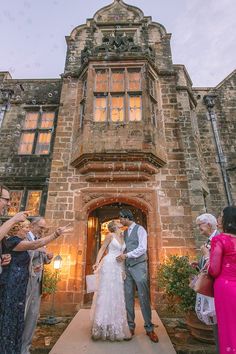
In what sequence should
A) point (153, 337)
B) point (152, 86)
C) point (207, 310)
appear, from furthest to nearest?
point (152, 86)
point (153, 337)
point (207, 310)

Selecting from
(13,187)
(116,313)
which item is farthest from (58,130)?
(116,313)

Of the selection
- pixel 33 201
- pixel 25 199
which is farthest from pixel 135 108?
pixel 25 199

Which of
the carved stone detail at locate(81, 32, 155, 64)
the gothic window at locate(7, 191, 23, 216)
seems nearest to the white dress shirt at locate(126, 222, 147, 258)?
the gothic window at locate(7, 191, 23, 216)

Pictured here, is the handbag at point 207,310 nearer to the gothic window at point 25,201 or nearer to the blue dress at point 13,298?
the blue dress at point 13,298

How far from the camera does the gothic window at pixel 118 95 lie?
24.3ft

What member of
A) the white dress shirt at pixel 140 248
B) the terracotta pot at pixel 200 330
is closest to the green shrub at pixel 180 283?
the terracotta pot at pixel 200 330

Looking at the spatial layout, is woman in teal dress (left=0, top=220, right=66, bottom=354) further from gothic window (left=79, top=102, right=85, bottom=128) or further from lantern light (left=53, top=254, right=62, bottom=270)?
gothic window (left=79, top=102, right=85, bottom=128)

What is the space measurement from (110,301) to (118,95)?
6.32 meters

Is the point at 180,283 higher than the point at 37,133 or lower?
lower

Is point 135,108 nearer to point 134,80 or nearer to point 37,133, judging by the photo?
point 134,80

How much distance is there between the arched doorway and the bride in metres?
2.72

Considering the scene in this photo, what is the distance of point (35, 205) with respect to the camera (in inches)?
306

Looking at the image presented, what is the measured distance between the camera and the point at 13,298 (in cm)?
264

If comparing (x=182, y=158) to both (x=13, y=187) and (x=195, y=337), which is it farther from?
(x=13, y=187)
